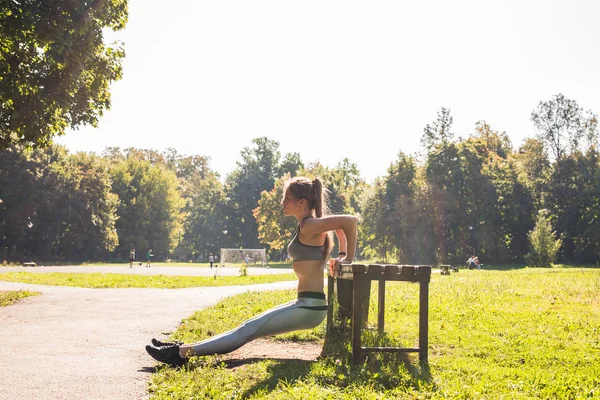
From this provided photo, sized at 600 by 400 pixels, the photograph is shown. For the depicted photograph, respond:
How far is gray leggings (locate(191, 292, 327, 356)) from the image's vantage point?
5.82 meters

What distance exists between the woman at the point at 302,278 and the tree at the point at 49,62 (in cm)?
948

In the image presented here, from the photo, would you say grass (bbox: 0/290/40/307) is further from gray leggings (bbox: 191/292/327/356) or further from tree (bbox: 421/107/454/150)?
tree (bbox: 421/107/454/150)

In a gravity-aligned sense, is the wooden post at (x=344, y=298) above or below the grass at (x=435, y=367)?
above

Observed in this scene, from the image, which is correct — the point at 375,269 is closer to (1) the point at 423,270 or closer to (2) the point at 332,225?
(1) the point at 423,270

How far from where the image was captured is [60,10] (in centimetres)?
1301

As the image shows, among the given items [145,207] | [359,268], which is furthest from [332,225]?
[145,207]

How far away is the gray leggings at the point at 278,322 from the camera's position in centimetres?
582

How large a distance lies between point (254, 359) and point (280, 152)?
93.2m

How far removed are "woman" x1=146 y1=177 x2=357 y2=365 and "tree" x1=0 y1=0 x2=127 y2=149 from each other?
948 centimetres

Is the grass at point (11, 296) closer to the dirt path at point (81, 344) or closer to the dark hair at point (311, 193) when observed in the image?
the dirt path at point (81, 344)

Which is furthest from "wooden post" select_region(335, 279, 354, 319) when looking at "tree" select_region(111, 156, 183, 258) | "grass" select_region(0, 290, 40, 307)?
"tree" select_region(111, 156, 183, 258)

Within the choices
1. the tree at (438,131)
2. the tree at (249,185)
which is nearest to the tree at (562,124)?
the tree at (438,131)

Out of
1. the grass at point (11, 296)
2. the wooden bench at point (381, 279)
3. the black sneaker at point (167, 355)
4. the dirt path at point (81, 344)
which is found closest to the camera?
the dirt path at point (81, 344)

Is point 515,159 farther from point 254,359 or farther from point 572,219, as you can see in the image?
point 254,359
